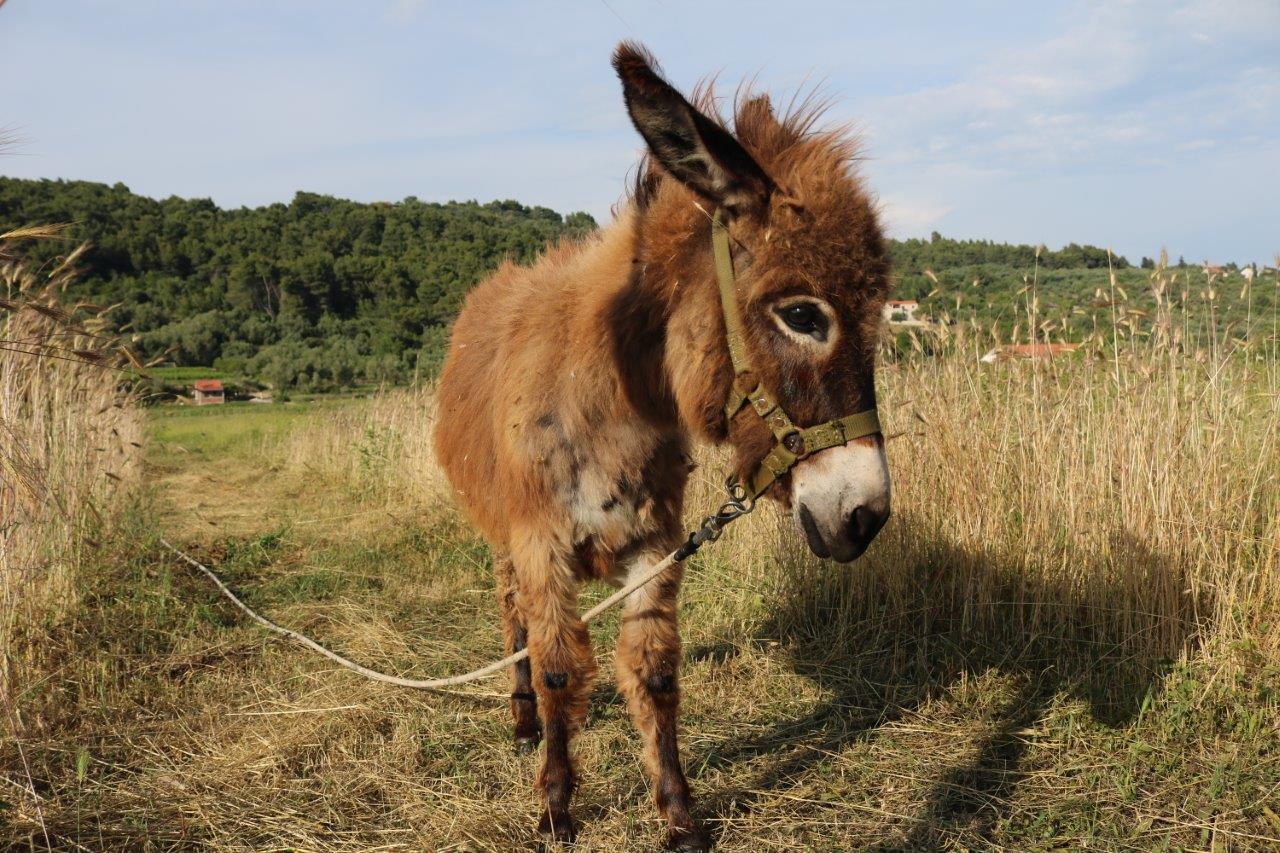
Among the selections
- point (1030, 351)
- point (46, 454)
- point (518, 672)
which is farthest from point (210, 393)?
point (1030, 351)

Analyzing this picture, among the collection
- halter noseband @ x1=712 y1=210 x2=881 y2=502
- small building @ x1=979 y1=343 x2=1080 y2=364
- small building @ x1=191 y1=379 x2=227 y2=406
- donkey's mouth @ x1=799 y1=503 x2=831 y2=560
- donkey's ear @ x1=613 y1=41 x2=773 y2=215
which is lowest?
small building @ x1=191 y1=379 x2=227 y2=406

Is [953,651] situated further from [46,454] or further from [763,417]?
[46,454]

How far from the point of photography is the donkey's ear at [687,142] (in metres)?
2.09

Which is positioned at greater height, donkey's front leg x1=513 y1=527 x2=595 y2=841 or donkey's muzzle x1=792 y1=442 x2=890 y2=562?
donkey's muzzle x1=792 y1=442 x2=890 y2=562

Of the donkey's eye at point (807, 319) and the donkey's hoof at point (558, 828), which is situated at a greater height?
the donkey's eye at point (807, 319)

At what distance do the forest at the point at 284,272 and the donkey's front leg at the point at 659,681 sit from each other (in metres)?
19.5

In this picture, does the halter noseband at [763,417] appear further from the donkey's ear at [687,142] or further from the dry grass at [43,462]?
the dry grass at [43,462]

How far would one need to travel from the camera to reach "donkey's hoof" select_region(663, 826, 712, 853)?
111 inches

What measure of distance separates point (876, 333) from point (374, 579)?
5.26m

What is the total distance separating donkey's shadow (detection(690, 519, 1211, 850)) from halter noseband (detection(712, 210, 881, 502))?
1.56 meters

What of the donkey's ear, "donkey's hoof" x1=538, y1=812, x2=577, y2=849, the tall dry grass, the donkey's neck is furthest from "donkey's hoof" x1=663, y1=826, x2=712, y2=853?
the tall dry grass

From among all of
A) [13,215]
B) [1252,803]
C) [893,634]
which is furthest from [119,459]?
[13,215]

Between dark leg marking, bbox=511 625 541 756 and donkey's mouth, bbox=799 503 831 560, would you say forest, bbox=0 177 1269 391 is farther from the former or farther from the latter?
donkey's mouth, bbox=799 503 831 560

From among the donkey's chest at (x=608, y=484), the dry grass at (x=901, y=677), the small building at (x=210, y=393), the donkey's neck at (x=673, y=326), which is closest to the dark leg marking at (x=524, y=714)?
the dry grass at (x=901, y=677)
